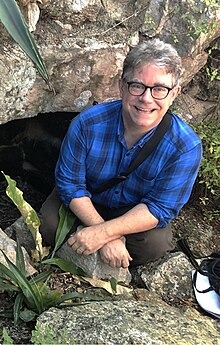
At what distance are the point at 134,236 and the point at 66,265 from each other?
556mm

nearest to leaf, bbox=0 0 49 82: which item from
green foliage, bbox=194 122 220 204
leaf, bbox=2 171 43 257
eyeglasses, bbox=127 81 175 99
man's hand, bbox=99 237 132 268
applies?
eyeglasses, bbox=127 81 175 99

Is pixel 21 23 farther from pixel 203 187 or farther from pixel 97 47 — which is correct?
pixel 203 187

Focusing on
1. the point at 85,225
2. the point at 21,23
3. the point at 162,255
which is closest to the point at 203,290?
the point at 162,255

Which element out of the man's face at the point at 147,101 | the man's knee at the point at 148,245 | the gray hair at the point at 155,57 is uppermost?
the gray hair at the point at 155,57

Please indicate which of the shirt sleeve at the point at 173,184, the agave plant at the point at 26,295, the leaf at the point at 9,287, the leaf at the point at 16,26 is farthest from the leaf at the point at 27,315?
the leaf at the point at 16,26

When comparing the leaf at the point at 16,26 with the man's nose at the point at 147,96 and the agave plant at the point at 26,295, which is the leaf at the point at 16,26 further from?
the agave plant at the point at 26,295

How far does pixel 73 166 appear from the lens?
2734mm

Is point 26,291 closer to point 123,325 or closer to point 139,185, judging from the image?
point 123,325

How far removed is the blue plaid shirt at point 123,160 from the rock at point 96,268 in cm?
30

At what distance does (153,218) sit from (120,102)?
64 centimetres

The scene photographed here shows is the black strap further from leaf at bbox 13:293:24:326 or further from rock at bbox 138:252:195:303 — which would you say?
leaf at bbox 13:293:24:326

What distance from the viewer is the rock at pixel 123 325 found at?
1945 mm

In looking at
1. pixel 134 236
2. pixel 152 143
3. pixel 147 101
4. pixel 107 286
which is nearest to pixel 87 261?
pixel 107 286

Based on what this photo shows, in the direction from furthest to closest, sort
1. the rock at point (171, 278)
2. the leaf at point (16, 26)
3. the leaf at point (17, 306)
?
the rock at point (171, 278)
the leaf at point (17, 306)
the leaf at point (16, 26)
